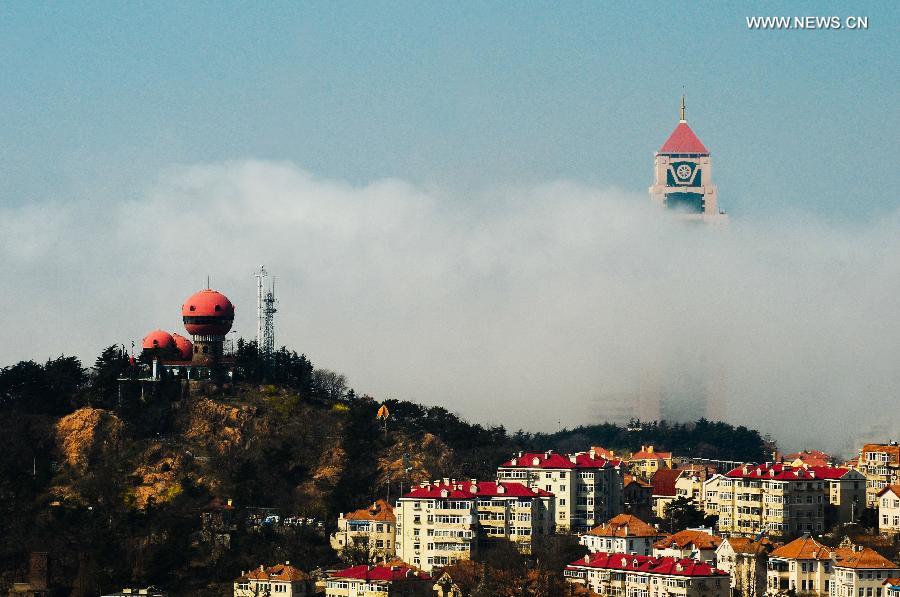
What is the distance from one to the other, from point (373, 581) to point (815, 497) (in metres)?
32.3

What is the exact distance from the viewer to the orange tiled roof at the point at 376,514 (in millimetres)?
133125

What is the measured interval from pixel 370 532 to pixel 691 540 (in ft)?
71.6

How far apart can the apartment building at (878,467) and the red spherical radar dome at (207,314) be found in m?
48.2

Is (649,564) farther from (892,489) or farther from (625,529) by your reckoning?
(892,489)

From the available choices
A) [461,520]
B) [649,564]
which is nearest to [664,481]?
[461,520]

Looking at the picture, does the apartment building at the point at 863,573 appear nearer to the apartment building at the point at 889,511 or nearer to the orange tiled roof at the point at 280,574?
the apartment building at the point at 889,511

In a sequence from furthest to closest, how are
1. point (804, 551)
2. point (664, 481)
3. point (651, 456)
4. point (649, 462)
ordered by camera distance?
1. point (651, 456)
2. point (649, 462)
3. point (664, 481)
4. point (804, 551)

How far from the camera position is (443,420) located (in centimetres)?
15900

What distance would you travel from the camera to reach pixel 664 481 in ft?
512

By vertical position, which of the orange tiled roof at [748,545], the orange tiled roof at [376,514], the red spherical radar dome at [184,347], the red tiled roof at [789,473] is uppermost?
the red spherical radar dome at [184,347]

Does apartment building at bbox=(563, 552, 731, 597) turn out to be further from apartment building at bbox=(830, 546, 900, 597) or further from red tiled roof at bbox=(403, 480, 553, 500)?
red tiled roof at bbox=(403, 480, 553, 500)

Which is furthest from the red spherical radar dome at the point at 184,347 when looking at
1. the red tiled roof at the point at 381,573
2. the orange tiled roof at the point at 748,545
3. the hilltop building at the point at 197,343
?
the orange tiled roof at the point at 748,545

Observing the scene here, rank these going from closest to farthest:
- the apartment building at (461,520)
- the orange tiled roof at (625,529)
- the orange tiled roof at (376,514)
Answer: the orange tiled roof at (625,529) → the apartment building at (461,520) → the orange tiled roof at (376,514)

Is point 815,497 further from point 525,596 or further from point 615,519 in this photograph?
point 525,596
